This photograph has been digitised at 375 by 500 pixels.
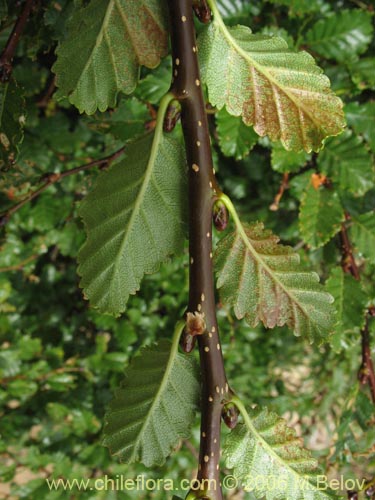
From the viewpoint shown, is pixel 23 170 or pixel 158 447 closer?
pixel 158 447

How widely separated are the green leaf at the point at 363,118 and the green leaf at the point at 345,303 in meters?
0.22

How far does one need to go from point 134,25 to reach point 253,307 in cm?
27

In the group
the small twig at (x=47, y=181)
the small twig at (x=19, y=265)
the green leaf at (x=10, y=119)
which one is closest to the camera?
the green leaf at (x=10, y=119)

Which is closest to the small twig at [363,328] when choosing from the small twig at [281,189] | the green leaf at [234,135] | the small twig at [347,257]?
the small twig at [347,257]

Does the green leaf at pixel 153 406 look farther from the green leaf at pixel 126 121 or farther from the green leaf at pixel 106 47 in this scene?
the green leaf at pixel 126 121

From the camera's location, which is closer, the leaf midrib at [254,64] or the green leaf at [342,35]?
the leaf midrib at [254,64]

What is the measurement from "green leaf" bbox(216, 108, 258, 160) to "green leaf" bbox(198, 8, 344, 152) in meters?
0.34

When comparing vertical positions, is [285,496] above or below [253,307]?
below

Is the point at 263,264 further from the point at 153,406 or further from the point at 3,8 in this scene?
the point at 3,8

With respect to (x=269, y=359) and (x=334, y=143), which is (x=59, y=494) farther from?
(x=334, y=143)

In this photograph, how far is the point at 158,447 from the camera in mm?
495

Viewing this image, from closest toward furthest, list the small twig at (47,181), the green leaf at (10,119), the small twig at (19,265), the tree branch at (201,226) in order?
the tree branch at (201,226), the green leaf at (10,119), the small twig at (47,181), the small twig at (19,265)

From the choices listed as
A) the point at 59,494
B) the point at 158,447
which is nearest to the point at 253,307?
the point at 158,447

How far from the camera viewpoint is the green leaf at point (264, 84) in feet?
1.45
